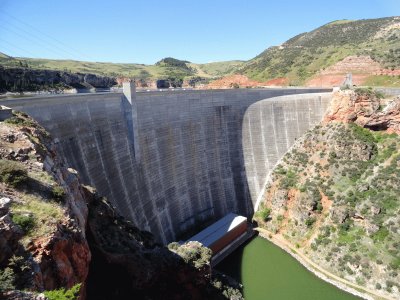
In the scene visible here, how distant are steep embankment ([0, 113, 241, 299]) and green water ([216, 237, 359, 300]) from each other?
6328 millimetres

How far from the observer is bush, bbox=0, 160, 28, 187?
12.7 meters

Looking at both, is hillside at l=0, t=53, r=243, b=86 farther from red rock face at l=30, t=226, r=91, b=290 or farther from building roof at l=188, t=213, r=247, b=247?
red rock face at l=30, t=226, r=91, b=290

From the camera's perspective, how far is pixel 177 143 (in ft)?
111

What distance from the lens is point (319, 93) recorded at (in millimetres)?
42094

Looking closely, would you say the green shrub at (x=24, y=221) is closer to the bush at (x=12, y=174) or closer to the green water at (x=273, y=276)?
the bush at (x=12, y=174)

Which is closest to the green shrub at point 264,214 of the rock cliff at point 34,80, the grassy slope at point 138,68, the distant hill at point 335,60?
the distant hill at point 335,60

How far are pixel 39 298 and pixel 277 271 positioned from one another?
2564 centimetres

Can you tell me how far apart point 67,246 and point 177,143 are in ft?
74.0

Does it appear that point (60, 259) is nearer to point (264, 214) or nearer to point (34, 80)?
point (264, 214)

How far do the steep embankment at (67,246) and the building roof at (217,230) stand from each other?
8.50 m

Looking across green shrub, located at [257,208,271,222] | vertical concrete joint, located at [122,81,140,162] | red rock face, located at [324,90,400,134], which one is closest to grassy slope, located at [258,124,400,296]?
green shrub, located at [257,208,271,222]

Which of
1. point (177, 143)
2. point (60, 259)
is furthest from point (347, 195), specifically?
point (60, 259)

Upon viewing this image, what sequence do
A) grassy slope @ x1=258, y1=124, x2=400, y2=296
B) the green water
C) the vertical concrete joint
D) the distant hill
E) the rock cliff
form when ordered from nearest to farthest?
the green water < the vertical concrete joint < grassy slope @ x1=258, y1=124, x2=400, y2=296 < the rock cliff < the distant hill

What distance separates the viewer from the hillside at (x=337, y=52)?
61812mm
